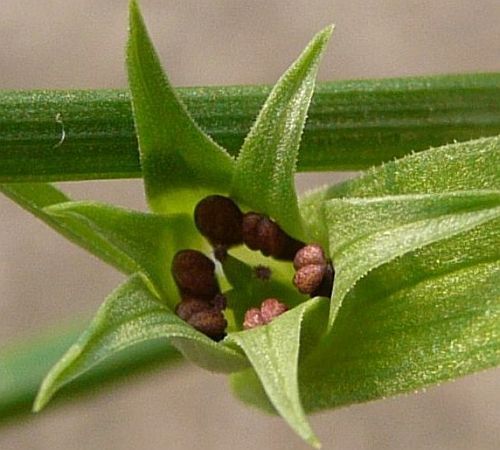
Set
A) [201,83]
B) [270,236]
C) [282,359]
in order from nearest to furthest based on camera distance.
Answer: [282,359]
[270,236]
[201,83]

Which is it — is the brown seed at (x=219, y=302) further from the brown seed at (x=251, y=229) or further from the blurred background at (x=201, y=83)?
the blurred background at (x=201, y=83)

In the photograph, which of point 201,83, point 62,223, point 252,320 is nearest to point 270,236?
point 252,320

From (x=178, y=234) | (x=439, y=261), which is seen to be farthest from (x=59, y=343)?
(x=439, y=261)

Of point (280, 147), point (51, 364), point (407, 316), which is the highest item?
point (280, 147)

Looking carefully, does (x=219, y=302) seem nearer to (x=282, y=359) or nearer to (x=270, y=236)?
(x=270, y=236)

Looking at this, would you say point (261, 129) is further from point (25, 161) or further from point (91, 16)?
point (91, 16)

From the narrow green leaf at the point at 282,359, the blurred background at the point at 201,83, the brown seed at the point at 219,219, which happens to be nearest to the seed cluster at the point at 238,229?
the brown seed at the point at 219,219

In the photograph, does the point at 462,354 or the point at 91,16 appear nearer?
the point at 462,354
